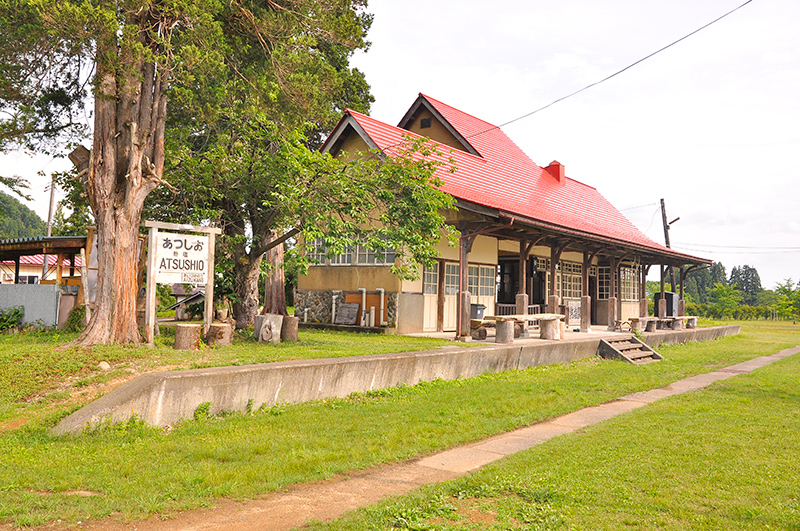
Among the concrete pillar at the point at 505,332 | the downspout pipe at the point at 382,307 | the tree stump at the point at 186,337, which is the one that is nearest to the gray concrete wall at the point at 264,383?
the concrete pillar at the point at 505,332

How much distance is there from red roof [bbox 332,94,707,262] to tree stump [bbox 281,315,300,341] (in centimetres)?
484

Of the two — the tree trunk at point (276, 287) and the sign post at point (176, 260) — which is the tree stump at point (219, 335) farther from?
the tree trunk at point (276, 287)

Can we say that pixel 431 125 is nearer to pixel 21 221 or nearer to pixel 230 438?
pixel 230 438

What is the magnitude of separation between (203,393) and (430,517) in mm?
3758

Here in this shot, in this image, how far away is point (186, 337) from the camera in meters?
9.98

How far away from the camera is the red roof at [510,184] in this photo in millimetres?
16698

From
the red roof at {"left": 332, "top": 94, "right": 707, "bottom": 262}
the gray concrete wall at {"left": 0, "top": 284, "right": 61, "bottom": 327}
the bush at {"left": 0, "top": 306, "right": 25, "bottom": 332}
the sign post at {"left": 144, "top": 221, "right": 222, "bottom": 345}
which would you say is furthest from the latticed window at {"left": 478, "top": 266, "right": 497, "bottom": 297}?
the bush at {"left": 0, "top": 306, "right": 25, "bottom": 332}

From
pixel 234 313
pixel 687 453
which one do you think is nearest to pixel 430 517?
pixel 687 453

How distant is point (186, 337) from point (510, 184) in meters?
13.3

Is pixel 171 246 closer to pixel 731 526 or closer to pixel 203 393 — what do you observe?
pixel 203 393

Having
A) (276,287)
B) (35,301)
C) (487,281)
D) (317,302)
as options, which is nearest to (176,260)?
(35,301)

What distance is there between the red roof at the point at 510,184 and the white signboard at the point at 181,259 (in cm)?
572

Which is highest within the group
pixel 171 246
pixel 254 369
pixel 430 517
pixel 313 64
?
pixel 313 64

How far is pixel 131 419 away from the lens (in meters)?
6.28
